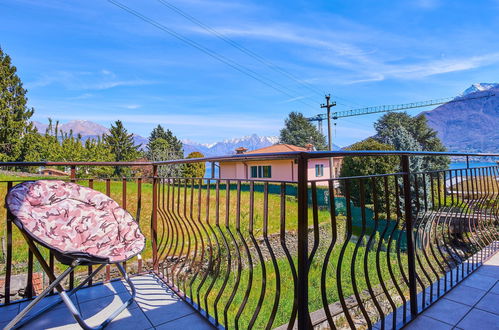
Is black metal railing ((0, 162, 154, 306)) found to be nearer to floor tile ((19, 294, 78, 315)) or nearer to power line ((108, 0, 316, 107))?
floor tile ((19, 294, 78, 315))

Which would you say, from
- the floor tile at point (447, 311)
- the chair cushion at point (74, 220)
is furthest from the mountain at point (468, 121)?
the chair cushion at point (74, 220)

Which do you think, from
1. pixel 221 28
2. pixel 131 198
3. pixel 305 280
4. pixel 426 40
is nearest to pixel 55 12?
pixel 131 198

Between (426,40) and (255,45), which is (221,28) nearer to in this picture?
(255,45)

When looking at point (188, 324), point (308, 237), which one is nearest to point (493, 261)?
point (308, 237)

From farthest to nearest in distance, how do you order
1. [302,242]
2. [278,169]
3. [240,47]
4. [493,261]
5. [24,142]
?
[240,47], [278,169], [24,142], [493,261], [302,242]

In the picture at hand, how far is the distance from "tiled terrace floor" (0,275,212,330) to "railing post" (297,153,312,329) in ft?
2.37

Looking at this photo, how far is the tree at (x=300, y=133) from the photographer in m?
38.1

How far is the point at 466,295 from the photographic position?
1.68m

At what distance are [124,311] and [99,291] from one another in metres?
0.41

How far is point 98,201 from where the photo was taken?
1.82 meters

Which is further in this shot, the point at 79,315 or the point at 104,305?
the point at 104,305

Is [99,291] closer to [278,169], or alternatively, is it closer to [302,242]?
[302,242]

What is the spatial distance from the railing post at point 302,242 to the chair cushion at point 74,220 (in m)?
0.96

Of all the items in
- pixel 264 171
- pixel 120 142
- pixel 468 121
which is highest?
pixel 468 121
